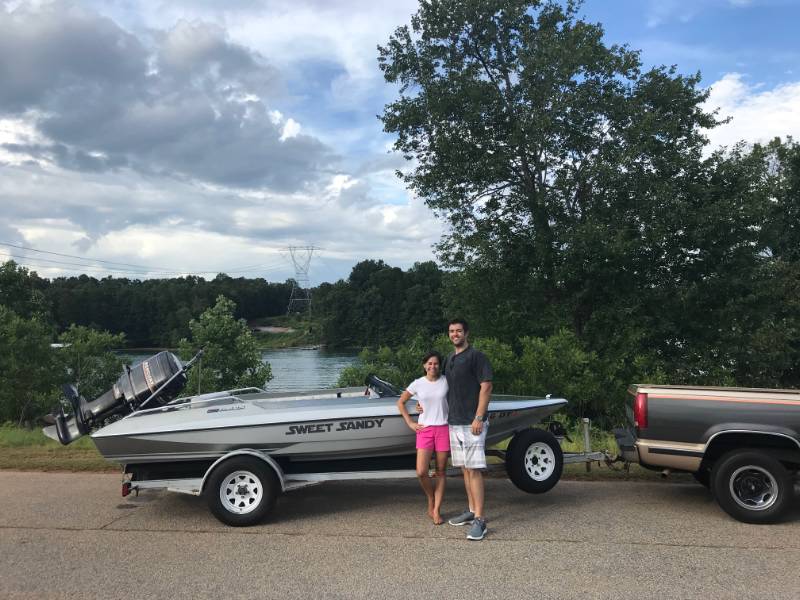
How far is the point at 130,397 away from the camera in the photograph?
21.0 feet

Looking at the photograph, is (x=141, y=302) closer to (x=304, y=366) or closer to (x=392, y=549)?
(x=304, y=366)

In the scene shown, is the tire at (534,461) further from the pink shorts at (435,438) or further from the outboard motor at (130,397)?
the outboard motor at (130,397)

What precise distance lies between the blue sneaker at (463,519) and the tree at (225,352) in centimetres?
1199

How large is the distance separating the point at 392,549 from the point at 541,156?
16.5 meters

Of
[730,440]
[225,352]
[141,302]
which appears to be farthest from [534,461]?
[141,302]

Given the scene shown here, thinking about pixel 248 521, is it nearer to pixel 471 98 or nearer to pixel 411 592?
pixel 411 592

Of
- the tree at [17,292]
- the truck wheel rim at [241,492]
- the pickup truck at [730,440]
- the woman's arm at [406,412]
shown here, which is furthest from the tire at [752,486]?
the tree at [17,292]

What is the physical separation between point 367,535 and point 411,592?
122 cm

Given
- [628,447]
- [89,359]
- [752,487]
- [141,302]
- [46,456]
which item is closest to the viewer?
[752,487]

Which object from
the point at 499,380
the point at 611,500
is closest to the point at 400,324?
the point at 499,380

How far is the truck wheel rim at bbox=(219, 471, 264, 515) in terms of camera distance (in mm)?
5648

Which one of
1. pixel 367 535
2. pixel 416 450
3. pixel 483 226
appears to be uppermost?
pixel 483 226

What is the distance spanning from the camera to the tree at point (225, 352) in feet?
55.6

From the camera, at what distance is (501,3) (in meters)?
20.2
